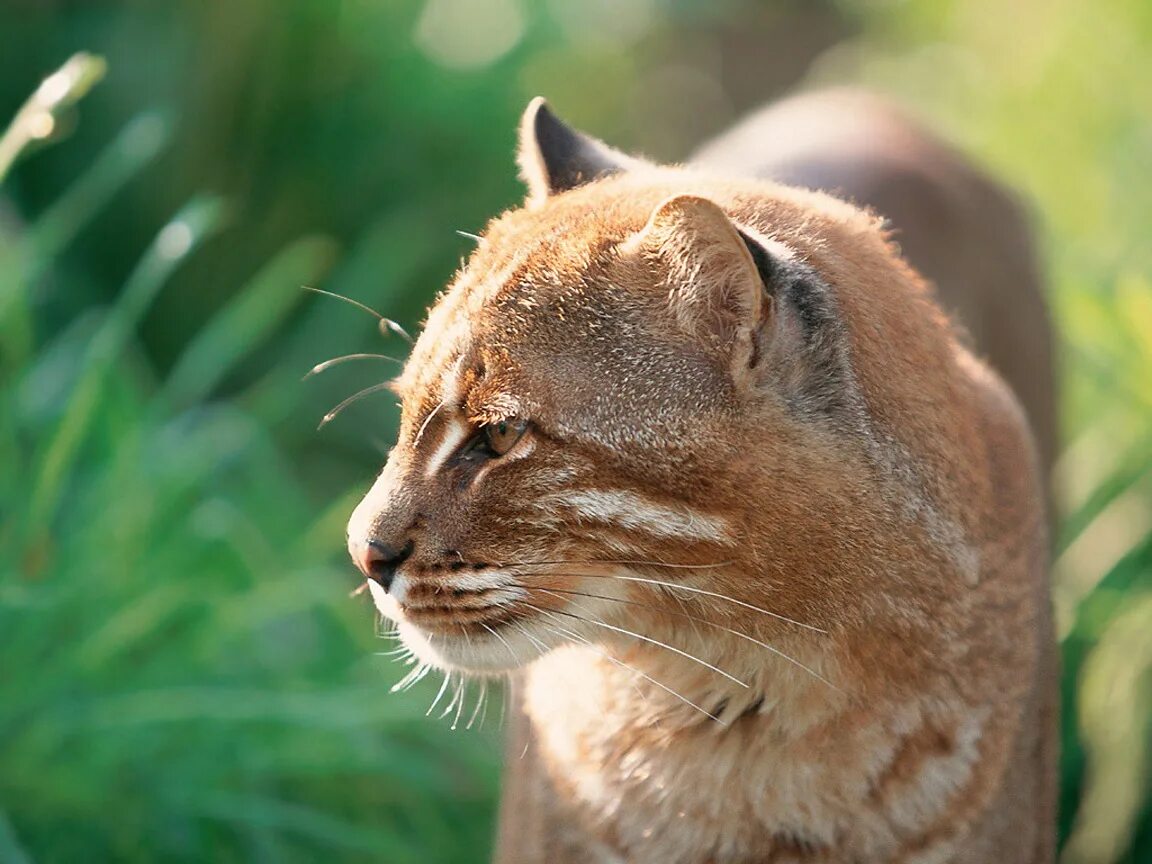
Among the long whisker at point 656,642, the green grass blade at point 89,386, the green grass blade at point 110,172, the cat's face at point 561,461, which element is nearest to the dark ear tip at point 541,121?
the cat's face at point 561,461

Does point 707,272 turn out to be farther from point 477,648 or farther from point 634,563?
point 477,648

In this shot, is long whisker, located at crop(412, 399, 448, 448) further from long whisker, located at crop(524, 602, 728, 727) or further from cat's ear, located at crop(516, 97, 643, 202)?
cat's ear, located at crop(516, 97, 643, 202)

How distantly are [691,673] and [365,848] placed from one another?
1805 millimetres

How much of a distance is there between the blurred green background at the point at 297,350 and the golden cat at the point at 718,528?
60.6 inches

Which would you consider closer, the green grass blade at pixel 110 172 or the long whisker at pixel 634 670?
the long whisker at pixel 634 670

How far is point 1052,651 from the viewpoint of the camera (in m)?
3.62

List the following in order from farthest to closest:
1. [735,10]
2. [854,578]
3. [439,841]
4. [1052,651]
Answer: [735,10], [439,841], [1052,651], [854,578]

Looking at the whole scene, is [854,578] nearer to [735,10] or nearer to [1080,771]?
[1080,771]

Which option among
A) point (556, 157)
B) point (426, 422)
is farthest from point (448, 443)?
point (556, 157)

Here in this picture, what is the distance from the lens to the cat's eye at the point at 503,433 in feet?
8.95

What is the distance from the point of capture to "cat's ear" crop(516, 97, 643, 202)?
3320 mm

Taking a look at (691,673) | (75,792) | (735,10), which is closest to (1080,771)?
(691,673)

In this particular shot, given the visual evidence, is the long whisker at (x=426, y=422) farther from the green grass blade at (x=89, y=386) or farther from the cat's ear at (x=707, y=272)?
the green grass blade at (x=89, y=386)

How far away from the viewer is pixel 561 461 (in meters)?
2.71
